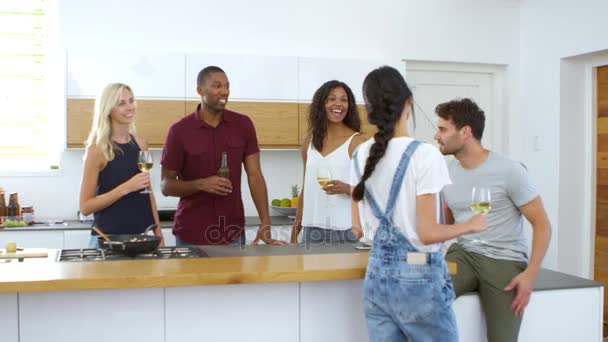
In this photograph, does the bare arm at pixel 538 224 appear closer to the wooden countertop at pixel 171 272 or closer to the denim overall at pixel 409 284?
the wooden countertop at pixel 171 272

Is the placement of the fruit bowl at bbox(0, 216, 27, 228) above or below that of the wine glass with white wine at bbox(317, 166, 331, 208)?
below

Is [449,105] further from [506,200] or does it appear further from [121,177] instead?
[121,177]

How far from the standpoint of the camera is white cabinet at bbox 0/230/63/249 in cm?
448

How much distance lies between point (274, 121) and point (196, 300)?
2.74m

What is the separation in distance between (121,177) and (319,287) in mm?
1131

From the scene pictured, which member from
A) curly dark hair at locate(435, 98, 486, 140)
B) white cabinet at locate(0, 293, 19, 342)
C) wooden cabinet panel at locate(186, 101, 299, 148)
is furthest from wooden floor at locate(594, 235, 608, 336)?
white cabinet at locate(0, 293, 19, 342)

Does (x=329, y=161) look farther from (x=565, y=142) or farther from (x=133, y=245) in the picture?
(x=565, y=142)

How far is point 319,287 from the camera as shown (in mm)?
2637

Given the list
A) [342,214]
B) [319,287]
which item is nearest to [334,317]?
[319,287]

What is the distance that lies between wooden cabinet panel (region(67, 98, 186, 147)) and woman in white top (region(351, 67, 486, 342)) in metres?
2.81

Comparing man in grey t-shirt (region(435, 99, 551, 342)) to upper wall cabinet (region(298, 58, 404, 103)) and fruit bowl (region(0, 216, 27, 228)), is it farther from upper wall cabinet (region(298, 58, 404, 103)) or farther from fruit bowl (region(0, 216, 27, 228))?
fruit bowl (region(0, 216, 27, 228))

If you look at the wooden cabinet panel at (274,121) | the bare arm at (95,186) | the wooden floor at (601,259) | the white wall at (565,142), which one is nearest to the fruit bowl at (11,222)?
the wooden cabinet panel at (274,121)

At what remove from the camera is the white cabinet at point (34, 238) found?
4.48 m

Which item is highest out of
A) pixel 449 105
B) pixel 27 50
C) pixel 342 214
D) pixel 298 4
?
pixel 298 4
